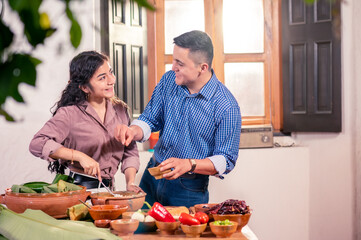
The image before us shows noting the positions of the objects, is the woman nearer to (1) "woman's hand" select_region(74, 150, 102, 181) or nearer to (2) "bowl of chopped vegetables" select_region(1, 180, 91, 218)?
(1) "woman's hand" select_region(74, 150, 102, 181)

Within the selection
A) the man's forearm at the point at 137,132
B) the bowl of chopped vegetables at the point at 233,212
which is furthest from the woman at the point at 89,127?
the bowl of chopped vegetables at the point at 233,212

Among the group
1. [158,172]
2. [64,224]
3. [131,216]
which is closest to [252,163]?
[158,172]

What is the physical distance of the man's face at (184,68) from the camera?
2.39m

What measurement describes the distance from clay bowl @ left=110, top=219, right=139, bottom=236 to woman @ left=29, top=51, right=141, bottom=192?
2.29 feet

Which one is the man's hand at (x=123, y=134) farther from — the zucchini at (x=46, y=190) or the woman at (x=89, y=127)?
the zucchini at (x=46, y=190)

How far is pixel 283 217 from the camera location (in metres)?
3.99

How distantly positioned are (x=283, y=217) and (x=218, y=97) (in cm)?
197

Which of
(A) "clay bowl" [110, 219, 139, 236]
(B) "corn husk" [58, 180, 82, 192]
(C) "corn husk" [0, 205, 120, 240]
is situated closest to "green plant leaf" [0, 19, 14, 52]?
(C) "corn husk" [0, 205, 120, 240]

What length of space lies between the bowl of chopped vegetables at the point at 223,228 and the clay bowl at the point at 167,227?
0.12 meters

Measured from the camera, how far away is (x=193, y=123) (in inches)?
94.4

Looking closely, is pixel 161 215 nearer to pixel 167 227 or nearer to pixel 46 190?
pixel 167 227

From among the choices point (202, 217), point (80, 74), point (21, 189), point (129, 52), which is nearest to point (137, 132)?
point (80, 74)

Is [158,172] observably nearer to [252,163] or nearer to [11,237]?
[11,237]

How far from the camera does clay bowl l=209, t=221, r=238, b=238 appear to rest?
154 centimetres
